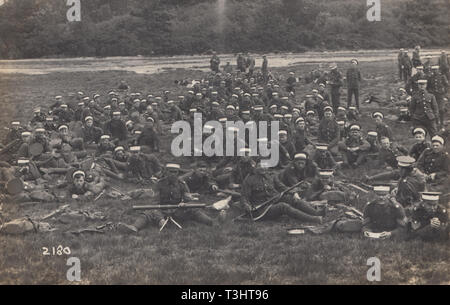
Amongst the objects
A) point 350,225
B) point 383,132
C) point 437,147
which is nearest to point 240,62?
point 383,132

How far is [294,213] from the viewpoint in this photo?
8680 millimetres

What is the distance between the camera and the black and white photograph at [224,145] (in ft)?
25.2

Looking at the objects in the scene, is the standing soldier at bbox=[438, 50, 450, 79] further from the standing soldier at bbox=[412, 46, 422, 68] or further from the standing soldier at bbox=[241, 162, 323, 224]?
the standing soldier at bbox=[241, 162, 323, 224]

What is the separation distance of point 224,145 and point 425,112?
5.18m

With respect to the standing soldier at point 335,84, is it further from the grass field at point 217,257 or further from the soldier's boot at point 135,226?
the soldier's boot at point 135,226

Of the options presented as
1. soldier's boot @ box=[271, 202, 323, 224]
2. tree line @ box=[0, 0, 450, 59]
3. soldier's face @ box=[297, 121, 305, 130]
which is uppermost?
tree line @ box=[0, 0, 450, 59]

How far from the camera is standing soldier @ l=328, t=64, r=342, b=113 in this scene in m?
14.8

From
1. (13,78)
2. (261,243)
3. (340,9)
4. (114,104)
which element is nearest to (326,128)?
(340,9)

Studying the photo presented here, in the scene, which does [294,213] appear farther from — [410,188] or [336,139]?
[336,139]

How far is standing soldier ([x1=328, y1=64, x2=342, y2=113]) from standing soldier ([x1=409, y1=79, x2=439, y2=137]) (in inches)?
130

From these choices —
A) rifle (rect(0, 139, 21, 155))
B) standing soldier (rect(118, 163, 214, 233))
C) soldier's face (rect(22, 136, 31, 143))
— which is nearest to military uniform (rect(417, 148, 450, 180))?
standing soldier (rect(118, 163, 214, 233))

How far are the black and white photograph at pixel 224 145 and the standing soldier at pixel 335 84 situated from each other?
0.05 meters

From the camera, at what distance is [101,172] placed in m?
11.1

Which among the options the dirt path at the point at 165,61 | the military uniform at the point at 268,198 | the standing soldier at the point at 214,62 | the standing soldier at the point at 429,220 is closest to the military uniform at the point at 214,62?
the standing soldier at the point at 214,62
